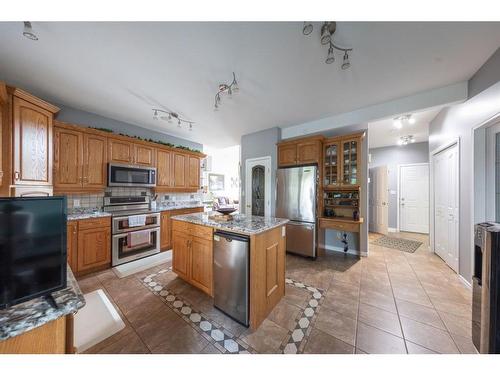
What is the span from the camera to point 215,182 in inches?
276

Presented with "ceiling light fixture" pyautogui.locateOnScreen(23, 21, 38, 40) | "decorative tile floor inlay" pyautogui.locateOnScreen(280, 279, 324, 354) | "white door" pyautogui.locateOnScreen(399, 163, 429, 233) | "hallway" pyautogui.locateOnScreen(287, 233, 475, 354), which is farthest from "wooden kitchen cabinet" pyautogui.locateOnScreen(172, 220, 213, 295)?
"white door" pyautogui.locateOnScreen(399, 163, 429, 233)

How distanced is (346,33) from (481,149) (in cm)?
226

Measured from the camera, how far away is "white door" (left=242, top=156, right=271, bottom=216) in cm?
401

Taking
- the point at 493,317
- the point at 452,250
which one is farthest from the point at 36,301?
the point at 452,250

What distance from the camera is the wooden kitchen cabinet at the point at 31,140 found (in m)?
1.94

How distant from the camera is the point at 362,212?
11.1ft

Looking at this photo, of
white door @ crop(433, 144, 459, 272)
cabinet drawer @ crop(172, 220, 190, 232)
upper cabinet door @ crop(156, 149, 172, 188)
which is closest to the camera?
cabinet drawer @ crop(172, 220, 190, 232)

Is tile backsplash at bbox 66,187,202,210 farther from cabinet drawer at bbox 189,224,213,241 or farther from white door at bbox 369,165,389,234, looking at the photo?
white door at bbox 369,165,389,234

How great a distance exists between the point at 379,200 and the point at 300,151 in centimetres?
346

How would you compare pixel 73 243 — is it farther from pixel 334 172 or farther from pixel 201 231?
pixel 334 172

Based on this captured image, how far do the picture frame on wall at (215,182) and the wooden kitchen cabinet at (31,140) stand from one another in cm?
463

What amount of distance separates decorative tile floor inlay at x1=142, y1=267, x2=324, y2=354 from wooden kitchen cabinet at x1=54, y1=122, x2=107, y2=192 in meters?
1.95

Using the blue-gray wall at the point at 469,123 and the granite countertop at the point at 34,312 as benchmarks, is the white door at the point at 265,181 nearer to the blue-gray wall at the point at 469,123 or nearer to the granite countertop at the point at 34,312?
the blue-gray wall at the point at 469,123
